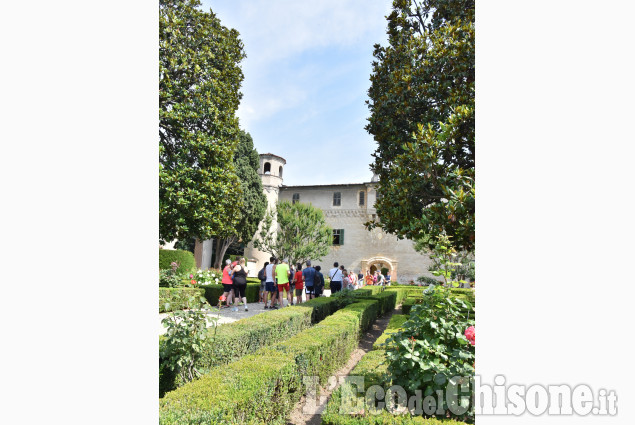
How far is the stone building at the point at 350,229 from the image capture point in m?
27.8

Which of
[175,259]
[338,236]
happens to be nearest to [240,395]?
[175,259]

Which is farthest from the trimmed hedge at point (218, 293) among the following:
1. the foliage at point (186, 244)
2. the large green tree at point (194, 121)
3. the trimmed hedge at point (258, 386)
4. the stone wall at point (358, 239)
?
the foliage at point (186, 244)

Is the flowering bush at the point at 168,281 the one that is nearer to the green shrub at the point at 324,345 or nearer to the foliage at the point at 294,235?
the green shrub at the point at 324,345

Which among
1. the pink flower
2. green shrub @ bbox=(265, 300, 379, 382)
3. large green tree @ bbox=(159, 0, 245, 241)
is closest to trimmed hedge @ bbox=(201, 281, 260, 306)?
large green tree @ bbox=(159, 0, 245, 241)

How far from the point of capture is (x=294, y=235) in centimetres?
2672

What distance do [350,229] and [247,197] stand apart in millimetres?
9637

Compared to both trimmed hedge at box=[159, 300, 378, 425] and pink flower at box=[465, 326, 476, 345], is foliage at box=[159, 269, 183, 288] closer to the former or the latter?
trimmed hedge at box=[159, 300, 378, 425]

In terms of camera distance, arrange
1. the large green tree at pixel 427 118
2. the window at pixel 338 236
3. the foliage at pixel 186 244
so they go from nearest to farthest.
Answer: the large green tree at pixel 427 118
the foliage at pixel 186 244
the window at pixel 338 236

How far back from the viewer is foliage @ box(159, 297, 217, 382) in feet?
12.7

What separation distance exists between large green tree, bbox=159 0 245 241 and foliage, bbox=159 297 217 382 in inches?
285

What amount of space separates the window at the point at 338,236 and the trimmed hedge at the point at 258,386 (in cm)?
2388
